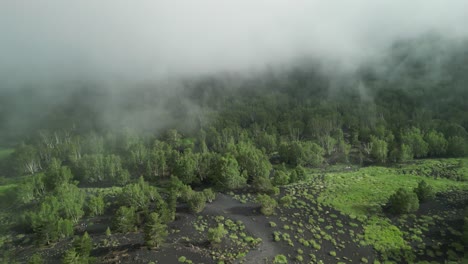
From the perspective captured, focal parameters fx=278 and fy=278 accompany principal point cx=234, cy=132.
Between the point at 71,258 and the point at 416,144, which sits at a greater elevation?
the point at 71,258

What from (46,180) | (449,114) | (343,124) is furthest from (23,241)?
(449,114)

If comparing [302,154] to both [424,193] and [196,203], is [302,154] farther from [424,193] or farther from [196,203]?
[196,203]

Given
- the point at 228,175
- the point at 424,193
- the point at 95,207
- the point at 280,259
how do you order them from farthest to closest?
the point at 228,175
the point at 95,207
the point at 424,193
the point at 280,259

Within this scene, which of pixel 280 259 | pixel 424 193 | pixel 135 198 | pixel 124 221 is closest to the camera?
pixel 280 259

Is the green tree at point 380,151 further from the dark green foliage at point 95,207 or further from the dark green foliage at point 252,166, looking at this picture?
the dark green foliage at point 95,207

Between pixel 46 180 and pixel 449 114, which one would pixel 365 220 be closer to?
pixel 46 180

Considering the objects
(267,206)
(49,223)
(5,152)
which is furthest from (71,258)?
(5,152)
